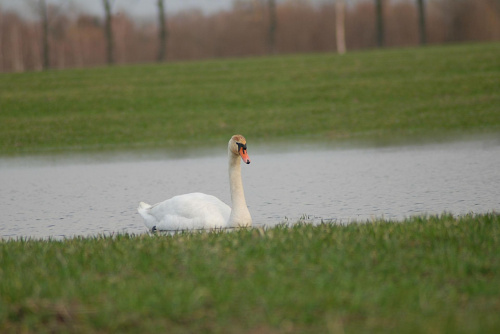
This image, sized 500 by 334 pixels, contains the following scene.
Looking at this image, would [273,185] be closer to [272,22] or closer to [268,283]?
[268,283]

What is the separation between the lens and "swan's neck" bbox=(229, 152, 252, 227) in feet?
26.9

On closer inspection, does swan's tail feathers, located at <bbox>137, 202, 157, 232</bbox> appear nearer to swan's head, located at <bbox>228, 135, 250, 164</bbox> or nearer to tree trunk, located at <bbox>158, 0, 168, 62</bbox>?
swan's head, located at <bbox>228, 135, 250, 164</bbox>

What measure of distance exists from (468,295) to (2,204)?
915cm

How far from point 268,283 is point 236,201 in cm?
327

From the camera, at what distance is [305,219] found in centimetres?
923

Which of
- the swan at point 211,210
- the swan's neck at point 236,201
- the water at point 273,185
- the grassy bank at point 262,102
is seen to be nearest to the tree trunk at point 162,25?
the grassy bank at point 262,102

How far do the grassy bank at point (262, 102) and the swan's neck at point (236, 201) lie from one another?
12125 millimetres

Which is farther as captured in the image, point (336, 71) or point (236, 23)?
point (236, 23)

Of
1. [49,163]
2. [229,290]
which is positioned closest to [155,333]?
[229,290]

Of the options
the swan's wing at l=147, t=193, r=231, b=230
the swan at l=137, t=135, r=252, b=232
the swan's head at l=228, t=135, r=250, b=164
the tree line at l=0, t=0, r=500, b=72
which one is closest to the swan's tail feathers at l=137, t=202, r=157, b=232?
the swan at l=137, t=135, r=252, b=232

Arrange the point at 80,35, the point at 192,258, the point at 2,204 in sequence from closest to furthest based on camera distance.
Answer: the point at 192,258 → the point at 2,204 → the point at 80,35

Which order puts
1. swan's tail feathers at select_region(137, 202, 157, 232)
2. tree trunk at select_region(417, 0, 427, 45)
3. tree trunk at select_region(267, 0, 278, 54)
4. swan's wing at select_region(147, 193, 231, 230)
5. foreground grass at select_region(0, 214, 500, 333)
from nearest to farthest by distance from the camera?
foreground grass at select_region(0, 214, 500, 333) → swan's wing at select_region(147, 193, 231, 230) → swan's tail feathers at select_region(137, 202, 157, 232) → tree trunk at select_region(417, 0, 427, 45) → tree trunk at select_region(267, 0, 278, 54)

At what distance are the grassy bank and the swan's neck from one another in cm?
1212

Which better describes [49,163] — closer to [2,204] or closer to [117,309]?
→ [2,204]
